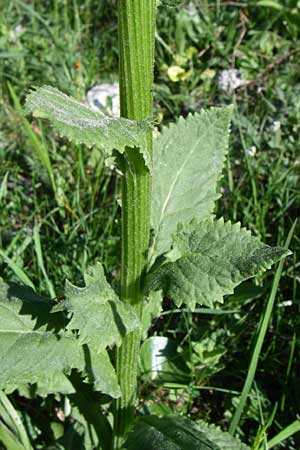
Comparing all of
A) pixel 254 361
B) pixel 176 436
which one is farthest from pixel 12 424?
pixel 254 361

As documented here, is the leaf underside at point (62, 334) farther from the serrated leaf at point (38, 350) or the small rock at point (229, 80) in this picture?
the small rock at point (229, 80)

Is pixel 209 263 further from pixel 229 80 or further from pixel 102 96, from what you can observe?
pixel 102 96

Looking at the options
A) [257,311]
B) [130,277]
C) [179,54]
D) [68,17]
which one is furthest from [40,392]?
[68,17]

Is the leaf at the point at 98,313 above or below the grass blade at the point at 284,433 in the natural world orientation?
above

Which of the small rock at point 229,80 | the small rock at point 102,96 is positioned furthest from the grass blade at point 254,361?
the small rock at point 102,96

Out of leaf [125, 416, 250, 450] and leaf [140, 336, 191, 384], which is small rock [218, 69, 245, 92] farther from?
leaf [125, 416, 250, 450]

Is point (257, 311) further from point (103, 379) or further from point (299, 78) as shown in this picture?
point (299, 78)

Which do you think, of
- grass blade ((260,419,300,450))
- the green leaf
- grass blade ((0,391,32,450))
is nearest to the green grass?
grass blade ((260,419,300,450))
